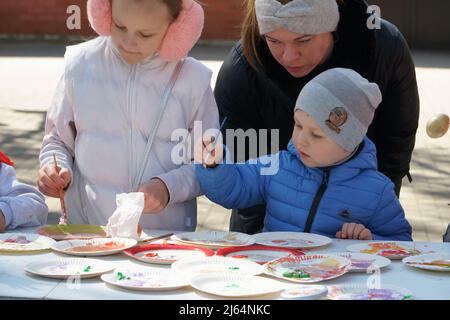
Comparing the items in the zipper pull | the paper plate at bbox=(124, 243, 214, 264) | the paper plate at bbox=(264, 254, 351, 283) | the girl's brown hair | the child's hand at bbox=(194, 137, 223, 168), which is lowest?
the paper plate at bbox=(124, 243, 214, 264)

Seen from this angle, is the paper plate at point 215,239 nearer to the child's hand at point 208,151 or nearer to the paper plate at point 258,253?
the paper plate at point 258,253

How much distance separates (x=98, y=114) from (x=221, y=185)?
0.48m

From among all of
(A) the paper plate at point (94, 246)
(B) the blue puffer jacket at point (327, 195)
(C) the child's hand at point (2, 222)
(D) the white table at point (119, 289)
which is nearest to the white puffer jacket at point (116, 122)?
(B) the blue puffer jacket at point (327, 195)

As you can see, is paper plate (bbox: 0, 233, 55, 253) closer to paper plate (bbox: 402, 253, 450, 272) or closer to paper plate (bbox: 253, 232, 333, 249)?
paper plate (bbox: 253, 232, 333, 249)

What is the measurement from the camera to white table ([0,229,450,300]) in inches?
91.8

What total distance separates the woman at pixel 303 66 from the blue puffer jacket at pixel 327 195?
1.34ft

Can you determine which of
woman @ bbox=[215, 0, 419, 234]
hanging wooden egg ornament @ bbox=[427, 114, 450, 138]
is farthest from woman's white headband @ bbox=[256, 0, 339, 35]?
hanging wooden egg ornament @ bbox=[427, 114, 450, 138]

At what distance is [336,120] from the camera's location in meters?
3.01

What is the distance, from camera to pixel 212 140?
9.58ft

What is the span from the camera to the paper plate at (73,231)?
2.95 meters

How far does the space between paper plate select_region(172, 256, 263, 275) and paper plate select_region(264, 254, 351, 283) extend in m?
0.04

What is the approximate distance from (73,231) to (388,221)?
3.36ft

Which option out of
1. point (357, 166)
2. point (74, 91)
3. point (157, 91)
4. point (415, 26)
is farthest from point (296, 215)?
point (415, 26)

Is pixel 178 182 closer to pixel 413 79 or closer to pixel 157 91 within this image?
pixel 157 91
